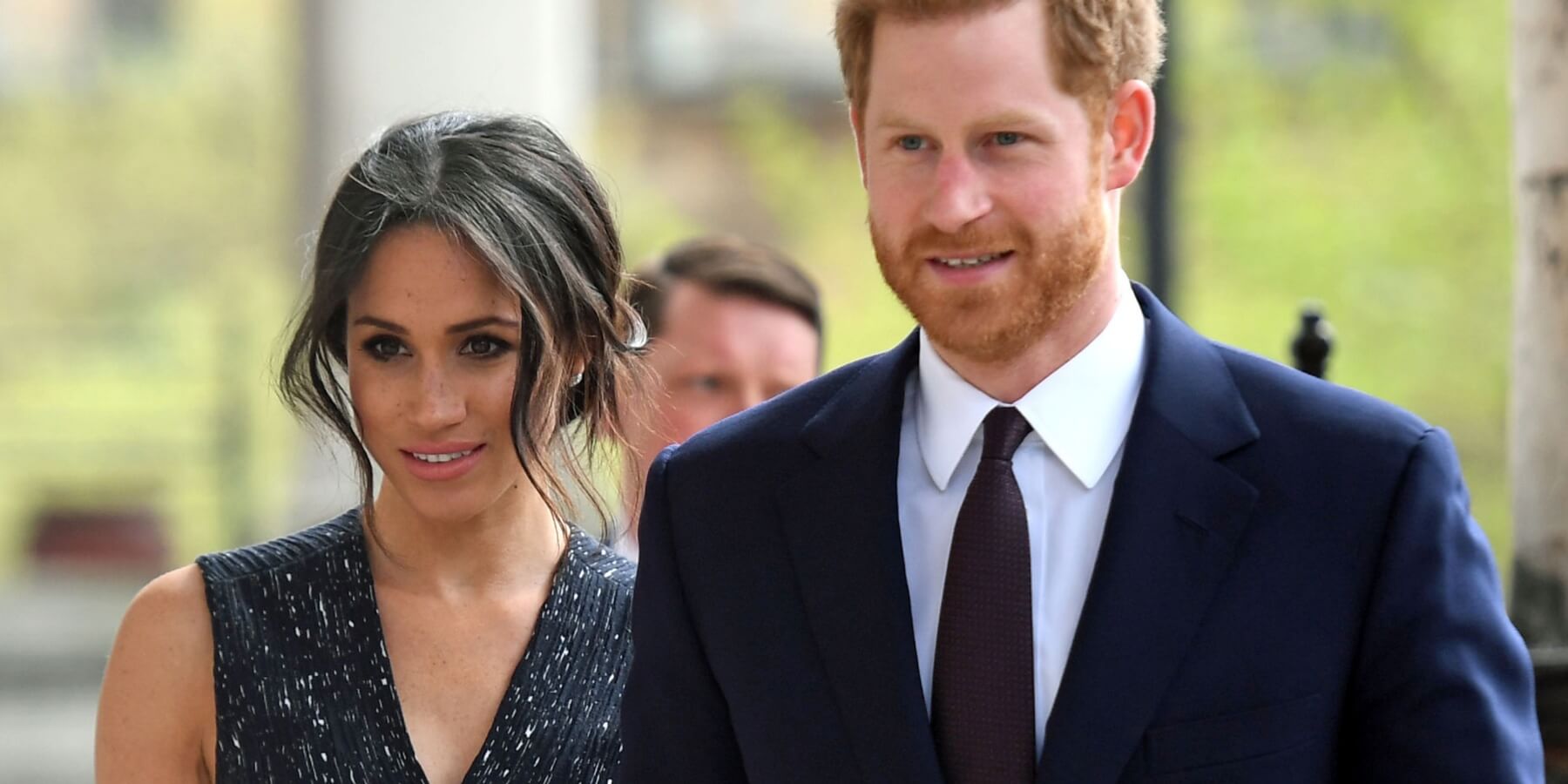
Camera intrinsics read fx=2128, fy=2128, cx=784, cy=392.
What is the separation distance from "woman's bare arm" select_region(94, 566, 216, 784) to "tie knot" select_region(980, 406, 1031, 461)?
52.6 inches

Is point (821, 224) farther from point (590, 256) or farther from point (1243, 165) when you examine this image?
point (590, 256)

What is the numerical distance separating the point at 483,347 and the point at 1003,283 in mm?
1014

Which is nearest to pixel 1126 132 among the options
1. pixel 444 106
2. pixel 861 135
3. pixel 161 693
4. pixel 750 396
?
pixel 861 135

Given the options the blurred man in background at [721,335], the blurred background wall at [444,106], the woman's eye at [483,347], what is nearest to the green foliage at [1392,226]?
the blurred background wall at [444,106]

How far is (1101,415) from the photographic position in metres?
2.46

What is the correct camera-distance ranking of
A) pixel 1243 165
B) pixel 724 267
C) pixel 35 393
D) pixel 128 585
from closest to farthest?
1. pixel 724 267
2. pixel 1243 165
3. pixel 128 585
4. pixel 35 393

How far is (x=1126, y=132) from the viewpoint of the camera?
246 centimetres

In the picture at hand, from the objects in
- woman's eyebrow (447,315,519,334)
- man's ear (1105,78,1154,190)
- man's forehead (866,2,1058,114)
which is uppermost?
man's forehead (866,2,1058,114)

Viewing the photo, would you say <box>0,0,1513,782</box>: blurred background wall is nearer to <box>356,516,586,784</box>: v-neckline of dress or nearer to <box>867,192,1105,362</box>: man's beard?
<box>356,516,586,784</box>: v-neckline of dress

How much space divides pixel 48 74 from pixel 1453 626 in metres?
19.8

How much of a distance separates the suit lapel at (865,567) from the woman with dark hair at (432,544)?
0.63m

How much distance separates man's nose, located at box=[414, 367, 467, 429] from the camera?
2.99m

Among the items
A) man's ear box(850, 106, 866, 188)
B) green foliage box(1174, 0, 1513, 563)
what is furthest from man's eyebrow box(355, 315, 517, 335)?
green foliage box(1174, 0, 1513, 563)

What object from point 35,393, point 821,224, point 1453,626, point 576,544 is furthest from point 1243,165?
point 35,393
